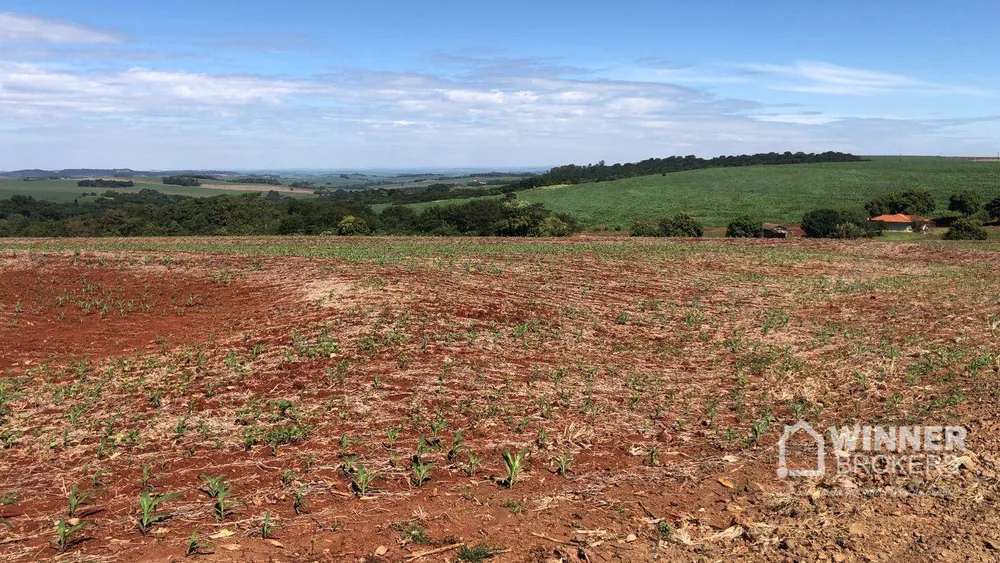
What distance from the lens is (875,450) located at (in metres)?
7.62

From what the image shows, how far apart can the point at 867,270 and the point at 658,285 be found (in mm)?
11192

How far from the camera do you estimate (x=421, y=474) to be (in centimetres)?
675

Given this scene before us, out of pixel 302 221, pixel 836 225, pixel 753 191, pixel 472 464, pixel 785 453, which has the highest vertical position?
pixel 753 191

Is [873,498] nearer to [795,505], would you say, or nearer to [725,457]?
[795,505]

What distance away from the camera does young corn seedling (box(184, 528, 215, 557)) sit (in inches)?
211

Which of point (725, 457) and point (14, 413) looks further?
point (14, 413)

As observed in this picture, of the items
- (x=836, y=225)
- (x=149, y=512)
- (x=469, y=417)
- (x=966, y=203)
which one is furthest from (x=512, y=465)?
(x=966, y=203)

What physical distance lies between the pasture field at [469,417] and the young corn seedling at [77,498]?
37 mm

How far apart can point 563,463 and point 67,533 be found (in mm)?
4968

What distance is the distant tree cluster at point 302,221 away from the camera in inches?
2256

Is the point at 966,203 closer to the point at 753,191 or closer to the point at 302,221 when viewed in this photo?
the point at 753,191

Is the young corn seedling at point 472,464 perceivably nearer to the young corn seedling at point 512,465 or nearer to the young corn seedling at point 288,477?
the young corn seedling at point 512,465

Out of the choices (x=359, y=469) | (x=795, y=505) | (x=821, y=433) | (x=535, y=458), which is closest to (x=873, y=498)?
(x=795, y=505)

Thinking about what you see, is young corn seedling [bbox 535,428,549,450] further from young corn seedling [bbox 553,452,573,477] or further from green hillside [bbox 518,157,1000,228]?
green hillside [bbox 518,157,1000,228]
